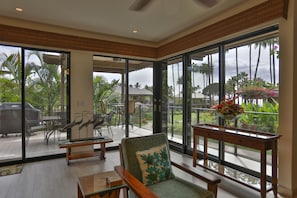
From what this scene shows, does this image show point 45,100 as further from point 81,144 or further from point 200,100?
point 200,100

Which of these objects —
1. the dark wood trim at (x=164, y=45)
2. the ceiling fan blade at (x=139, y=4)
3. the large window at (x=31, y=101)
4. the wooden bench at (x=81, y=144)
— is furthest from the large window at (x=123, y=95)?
the ceiling fan blade at (x=139, y=4)

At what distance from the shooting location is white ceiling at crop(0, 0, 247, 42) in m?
3.05

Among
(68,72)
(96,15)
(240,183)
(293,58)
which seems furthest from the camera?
(68,72)

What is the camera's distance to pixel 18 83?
12.7 feet

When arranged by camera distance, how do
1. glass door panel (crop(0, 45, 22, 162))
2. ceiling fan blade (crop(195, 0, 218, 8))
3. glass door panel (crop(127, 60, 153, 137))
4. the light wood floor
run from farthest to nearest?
glass door panel (crop(127, 60, 153, 137)) < glass door panel (crop(0, 45, 22, 162)) < the light wood floor < ceiling fan blade (crop(195, 0, 218, 8))

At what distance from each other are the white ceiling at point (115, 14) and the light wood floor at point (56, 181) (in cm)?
266

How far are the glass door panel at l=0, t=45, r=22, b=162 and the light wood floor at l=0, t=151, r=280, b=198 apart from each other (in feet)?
1.67

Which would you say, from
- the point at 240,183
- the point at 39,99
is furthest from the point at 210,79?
the point at 39,99

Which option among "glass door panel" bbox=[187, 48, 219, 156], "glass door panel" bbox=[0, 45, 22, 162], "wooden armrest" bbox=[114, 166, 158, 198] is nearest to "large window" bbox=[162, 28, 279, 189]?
"glass door panel" bbox=[187, 48, 219, 156]

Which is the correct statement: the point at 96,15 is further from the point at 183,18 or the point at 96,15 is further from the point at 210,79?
the point at 210,79

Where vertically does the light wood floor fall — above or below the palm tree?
below

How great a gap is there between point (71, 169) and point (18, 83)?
206 centimetres

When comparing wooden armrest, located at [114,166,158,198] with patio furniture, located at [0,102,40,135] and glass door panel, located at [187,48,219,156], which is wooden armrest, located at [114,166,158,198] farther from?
patio furniture, located at [0,102,40,135]

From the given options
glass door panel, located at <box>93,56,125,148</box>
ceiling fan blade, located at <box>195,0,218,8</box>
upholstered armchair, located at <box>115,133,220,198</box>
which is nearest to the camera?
upholstered armchair, located at <box>115,133,220,198</box>
